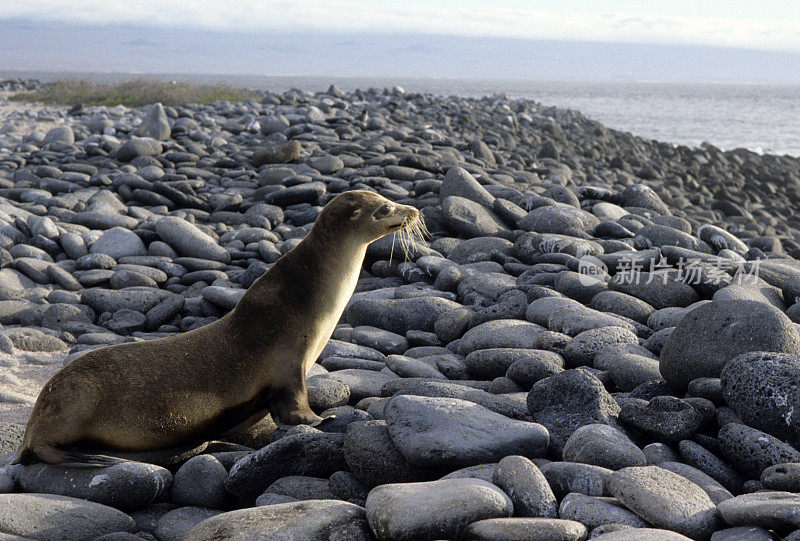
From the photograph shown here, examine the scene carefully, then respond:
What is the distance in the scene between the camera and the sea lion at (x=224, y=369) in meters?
3.90

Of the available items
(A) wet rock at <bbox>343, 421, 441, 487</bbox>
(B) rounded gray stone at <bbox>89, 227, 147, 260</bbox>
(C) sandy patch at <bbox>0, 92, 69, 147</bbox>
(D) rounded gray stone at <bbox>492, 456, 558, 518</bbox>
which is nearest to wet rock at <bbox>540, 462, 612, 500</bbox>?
(D) rounded gray stone at <bbox>492, 456, 558, 518</bbox>

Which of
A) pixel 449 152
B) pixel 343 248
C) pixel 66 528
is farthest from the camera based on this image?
pixel 449 152

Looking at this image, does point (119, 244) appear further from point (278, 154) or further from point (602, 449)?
point (602, 449)

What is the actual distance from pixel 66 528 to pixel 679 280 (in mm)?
6135

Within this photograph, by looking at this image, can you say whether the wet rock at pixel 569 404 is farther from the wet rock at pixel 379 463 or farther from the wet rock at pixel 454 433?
the wet rock at pixel 379 463

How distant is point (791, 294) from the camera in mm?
7320

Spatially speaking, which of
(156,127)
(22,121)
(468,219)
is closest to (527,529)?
(468,219)

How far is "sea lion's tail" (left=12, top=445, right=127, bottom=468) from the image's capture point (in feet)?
12.3

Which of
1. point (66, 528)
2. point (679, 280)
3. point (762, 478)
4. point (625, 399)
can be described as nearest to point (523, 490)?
point (762, 478)

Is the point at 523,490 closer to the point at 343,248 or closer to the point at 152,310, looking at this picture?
the point at 343,248

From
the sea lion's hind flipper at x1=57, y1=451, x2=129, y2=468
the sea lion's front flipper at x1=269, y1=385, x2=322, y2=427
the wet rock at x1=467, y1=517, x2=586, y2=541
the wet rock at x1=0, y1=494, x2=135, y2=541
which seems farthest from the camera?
the sea lion's front flipper at x1=269, y1=385, x2=322, y2=427

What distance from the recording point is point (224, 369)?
434cm

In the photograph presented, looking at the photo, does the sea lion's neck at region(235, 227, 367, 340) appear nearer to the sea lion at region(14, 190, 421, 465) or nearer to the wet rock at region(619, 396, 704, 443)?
the sea lion at region(14, 190, 421, 465)

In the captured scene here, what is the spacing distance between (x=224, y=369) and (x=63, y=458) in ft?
3.17
